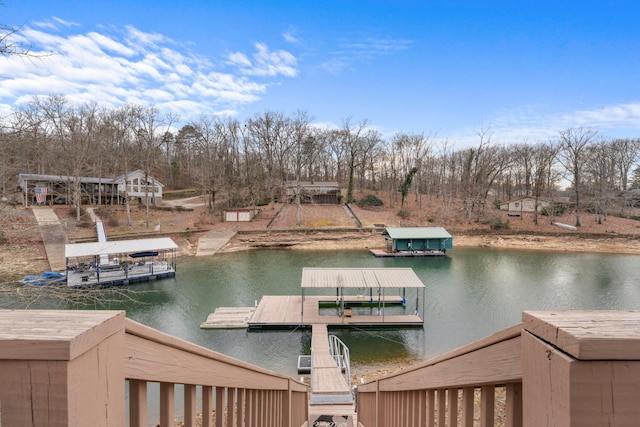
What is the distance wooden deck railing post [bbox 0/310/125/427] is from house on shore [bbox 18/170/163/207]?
3470cm

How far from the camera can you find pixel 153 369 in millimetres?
1102

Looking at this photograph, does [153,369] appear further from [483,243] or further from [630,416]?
[483,243]

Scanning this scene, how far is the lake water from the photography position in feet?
37.6

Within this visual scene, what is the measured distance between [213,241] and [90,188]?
18.4 m

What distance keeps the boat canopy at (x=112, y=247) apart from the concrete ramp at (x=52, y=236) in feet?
9.72

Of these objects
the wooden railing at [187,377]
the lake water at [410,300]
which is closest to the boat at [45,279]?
the lake water at [410,300]

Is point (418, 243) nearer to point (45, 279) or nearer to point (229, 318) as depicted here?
point (229, 318)

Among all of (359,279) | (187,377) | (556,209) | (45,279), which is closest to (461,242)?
(556,209)

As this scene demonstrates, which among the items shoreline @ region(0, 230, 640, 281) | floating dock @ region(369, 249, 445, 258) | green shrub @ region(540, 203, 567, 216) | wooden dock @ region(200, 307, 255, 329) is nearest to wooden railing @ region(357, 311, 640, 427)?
wooden dock @ region(200, 307, 255, 329)

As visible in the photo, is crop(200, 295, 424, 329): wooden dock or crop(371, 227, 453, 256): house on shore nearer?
crop(200, 295, 424, 329): wooden dock

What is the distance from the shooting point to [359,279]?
13938 millimetres

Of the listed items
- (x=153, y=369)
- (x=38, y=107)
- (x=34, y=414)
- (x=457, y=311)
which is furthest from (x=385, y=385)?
(x=38, y=107)

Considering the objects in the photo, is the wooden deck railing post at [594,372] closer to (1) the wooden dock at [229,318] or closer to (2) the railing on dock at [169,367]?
(2) the railing on dock at [169,367]

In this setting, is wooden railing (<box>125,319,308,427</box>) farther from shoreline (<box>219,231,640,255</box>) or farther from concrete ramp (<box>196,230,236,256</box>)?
shoreline (<box>219,231,640,255</box>)
